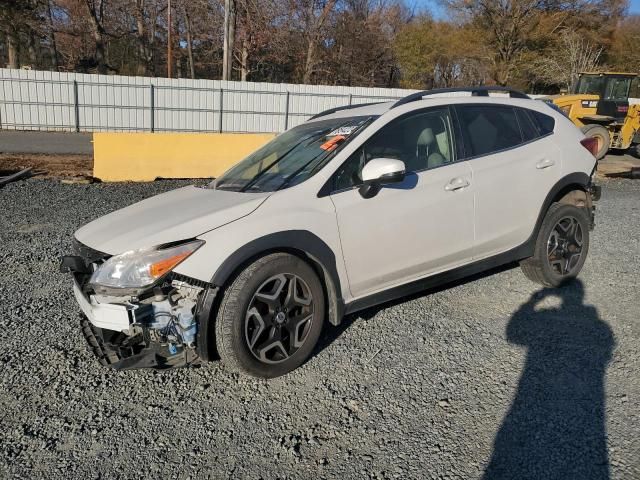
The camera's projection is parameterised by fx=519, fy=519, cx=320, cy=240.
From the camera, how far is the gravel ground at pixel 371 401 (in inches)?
98.6

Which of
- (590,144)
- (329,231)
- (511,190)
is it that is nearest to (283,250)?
(329,231)

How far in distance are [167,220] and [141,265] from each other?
0.39 meters

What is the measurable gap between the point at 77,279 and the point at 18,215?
4.81 metres

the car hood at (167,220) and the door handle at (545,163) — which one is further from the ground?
the door handle at (545,163)

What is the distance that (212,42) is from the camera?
38.7m

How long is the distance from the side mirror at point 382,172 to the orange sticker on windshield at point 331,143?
1.19ft

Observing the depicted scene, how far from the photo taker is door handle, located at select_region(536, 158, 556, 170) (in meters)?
4.43

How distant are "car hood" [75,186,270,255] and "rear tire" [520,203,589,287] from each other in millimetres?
2636

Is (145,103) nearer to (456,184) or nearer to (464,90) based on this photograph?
(464,90)

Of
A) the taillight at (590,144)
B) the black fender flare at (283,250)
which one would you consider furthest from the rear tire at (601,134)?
the black fender flare at (283,250)

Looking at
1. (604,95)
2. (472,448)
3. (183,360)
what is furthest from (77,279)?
(604,95)

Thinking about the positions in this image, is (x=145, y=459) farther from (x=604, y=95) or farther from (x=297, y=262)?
(x=604, y=95)

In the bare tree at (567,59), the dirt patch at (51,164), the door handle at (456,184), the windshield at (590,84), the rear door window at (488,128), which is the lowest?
the dirt patch at (51,164)

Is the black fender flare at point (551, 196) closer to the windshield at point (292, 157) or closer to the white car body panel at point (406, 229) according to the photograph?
the white car body panel at point (406, 229)
